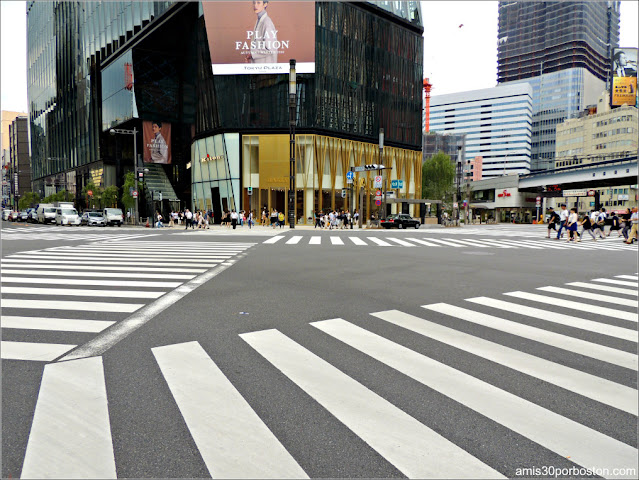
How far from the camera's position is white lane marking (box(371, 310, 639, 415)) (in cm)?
340

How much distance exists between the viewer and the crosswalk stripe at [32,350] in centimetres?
421


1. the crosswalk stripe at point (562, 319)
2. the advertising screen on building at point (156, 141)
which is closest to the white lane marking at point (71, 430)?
the crosswalk stripe at point (562, 319)

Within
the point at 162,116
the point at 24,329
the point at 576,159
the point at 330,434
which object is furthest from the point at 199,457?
the point at 576,159

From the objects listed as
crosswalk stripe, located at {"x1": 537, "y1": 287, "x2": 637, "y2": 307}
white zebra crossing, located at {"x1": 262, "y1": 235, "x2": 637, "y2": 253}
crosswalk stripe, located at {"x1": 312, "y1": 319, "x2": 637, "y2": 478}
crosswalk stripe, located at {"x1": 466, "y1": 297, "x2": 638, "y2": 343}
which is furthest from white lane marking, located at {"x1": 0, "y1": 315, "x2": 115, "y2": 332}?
white zebra crossing, located at {"x1": 262, "y1": 235, "x2": 637, "y2": 253}

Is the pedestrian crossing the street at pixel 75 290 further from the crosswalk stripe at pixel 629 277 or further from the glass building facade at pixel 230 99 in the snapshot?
the glass building facade at pixel 230 99

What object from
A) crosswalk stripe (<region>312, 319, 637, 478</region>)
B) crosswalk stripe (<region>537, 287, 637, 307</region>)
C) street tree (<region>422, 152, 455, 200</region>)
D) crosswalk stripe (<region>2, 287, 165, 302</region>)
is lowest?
crosswalk stripe (<region>537, 287, 637, 307</region>)

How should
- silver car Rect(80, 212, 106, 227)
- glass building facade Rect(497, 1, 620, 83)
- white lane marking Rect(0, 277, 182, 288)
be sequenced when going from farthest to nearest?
glass building facade Rect(497, 1, 620, 83) < silver car Rect(80, 212, 106, 227) < white lane marking Rect(0, 277, 182, 288)

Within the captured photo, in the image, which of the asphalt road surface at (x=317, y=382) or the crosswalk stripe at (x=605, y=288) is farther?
the crosswalk stripe at (x=605, y=288)

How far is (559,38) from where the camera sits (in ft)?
581

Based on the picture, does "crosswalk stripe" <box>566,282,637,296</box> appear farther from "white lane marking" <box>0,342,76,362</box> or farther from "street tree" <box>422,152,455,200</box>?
"street tree" <box>422,152,455,200</box>

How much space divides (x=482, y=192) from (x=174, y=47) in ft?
232

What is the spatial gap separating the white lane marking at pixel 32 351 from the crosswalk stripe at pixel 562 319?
5.83 metres

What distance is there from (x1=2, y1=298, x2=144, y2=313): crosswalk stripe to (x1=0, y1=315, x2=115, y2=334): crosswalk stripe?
56 centimetres

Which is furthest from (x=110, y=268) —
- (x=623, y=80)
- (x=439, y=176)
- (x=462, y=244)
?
(x=439, y=176)
